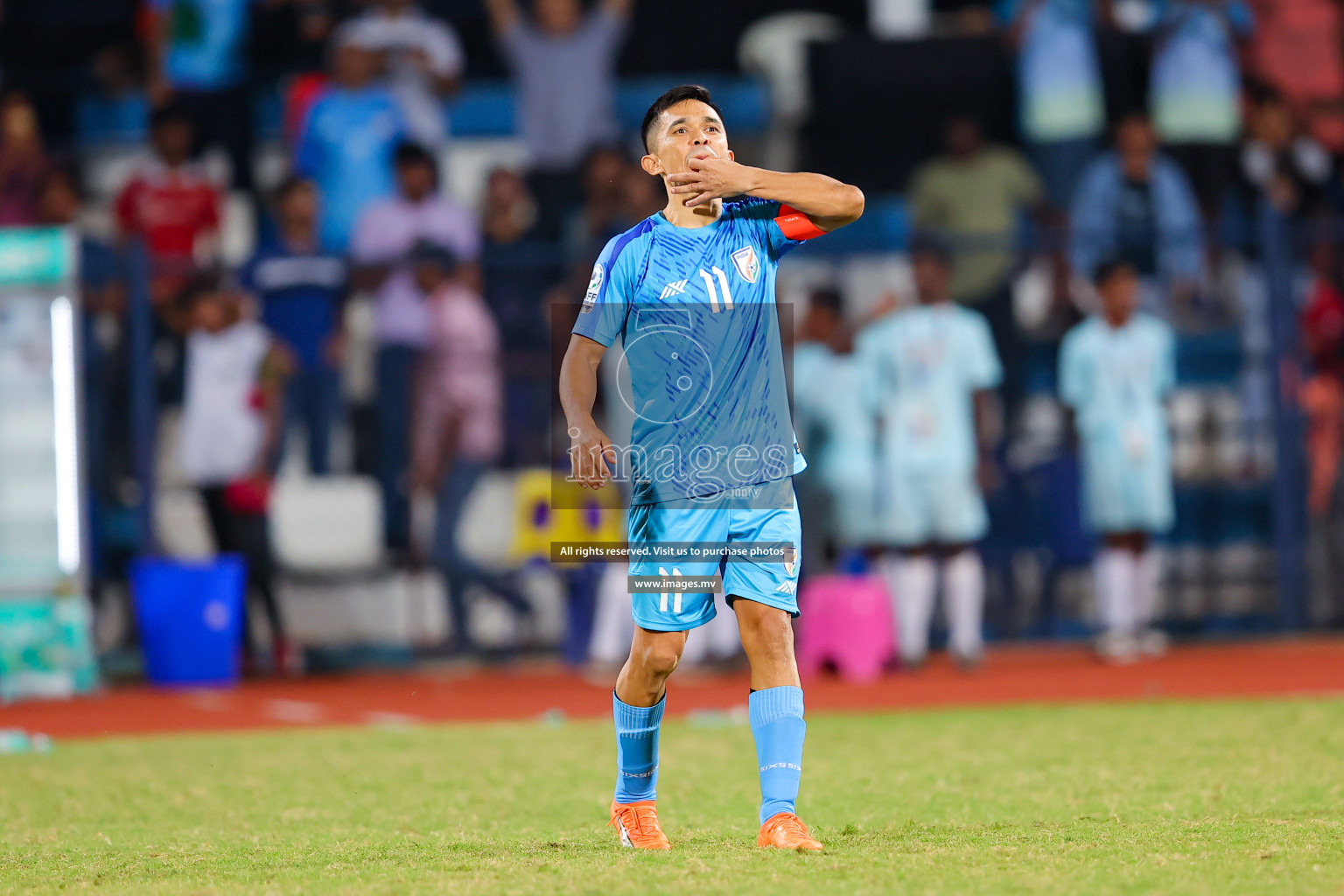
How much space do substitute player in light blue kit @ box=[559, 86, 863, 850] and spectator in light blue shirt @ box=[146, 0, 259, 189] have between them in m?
10.5

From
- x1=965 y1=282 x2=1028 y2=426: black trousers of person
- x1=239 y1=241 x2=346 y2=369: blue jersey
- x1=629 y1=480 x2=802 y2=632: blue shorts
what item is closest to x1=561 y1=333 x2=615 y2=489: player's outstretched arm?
x1=629 y1=480 x2=802 y2=632: blue shorts

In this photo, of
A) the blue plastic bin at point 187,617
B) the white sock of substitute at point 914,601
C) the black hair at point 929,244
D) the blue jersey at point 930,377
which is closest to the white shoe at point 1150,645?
the white sock of substitute at point 914,601

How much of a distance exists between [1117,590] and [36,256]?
8.03m

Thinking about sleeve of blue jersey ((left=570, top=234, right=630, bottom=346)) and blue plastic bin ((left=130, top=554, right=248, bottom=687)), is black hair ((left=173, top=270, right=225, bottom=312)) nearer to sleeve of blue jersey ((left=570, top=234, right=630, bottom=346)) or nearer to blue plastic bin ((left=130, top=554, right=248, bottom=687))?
blue plastic bin ((left=130, top=554, right=248, bottom=687))

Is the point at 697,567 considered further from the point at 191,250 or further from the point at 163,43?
the point at 163,43

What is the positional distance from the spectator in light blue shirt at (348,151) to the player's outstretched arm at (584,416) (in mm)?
9291

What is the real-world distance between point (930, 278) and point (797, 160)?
3755mm

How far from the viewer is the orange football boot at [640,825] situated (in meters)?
5.81

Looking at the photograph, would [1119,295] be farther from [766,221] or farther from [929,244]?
[766,221]

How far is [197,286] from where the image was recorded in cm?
1381

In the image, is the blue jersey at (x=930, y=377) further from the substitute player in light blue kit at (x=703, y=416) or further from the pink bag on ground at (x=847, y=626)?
the substitute player in light blue kit at (x=703, y=416)

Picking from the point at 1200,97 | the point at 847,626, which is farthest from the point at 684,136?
the point at 1200,97

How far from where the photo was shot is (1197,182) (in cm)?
1516

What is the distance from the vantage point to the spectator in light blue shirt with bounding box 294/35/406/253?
14.8 meters
